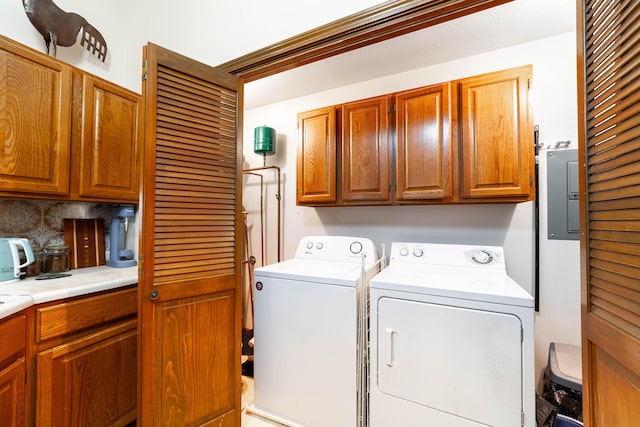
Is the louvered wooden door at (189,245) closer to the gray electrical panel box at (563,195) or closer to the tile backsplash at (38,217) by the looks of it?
the tile backsplash at (38,217)

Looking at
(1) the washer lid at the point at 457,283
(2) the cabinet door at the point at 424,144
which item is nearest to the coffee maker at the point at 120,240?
(1) the washer lid at the point at 457,283

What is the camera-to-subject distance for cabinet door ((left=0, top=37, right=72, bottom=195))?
1.38m

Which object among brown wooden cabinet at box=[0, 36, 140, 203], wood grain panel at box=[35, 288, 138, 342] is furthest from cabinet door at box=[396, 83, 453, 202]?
wood grain panel at box=[35, 288, 138, 342]

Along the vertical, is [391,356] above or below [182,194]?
below

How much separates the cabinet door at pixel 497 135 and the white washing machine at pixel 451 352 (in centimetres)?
55

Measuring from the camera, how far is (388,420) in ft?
4.86

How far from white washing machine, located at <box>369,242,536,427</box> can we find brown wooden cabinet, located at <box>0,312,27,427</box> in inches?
62.6

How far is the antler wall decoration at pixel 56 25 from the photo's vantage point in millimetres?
1645

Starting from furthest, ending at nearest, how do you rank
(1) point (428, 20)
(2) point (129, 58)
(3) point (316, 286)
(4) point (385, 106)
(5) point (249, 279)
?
(5) point (249, 279), (2) point (129, 58), (4) point (385, 106), (3) point (316, 286), (1) point (428, 20)

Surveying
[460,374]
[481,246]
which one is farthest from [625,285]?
[481,246]

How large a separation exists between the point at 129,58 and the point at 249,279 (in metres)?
2.17

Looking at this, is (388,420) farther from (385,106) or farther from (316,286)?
(385,106)

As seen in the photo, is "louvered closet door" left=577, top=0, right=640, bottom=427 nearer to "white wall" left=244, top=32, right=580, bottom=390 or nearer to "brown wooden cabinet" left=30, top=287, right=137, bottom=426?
"white wall" left=244, top=32, right=580, bottom=390

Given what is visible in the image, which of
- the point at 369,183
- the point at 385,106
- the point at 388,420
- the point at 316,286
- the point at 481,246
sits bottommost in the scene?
the point at 388,420
